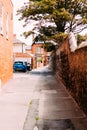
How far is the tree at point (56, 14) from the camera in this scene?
33.0 metres

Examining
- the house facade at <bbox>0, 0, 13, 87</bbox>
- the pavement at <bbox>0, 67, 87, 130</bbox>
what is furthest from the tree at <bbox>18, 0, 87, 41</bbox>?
the pavement at <bbox>0, 67, 87, 130</bbox>

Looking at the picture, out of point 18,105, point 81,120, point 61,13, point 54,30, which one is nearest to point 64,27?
point 54,30

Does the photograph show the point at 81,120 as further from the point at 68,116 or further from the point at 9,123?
the point at 9,123

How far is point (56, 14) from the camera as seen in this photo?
32531 millimetres

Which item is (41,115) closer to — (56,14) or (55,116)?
(55,116)

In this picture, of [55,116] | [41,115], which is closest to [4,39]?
[41,115]

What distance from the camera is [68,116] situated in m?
9.29

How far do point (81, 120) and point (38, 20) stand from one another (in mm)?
28128

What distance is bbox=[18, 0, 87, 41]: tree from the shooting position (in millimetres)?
33031

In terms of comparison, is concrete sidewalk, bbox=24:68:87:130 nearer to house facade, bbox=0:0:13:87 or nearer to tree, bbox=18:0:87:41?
house facade, bbox=0:0:13:87

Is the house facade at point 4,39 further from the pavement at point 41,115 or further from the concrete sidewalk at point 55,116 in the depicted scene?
the concrete sidewalk at point 55,116

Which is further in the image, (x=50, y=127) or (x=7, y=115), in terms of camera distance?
(x=7, y=115)

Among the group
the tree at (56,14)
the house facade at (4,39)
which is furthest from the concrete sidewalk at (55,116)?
the tree at (56,14)

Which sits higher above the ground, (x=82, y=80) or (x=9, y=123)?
(x=82, y=80)
